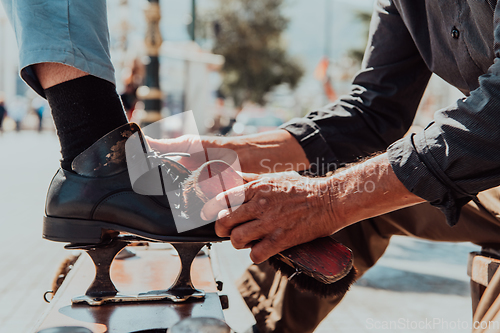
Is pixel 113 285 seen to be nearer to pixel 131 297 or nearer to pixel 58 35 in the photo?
pixel 131 297

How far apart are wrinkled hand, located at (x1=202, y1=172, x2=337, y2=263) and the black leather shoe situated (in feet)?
0.30

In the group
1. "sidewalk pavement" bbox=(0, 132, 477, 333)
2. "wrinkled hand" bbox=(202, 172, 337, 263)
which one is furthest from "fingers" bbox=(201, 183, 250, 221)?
"sidewalk pavement" bbox=(0, 132, 477, 333)

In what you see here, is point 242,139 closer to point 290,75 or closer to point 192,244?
point 192,244

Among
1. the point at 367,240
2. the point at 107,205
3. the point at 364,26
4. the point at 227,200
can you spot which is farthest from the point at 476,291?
the point at 364,26

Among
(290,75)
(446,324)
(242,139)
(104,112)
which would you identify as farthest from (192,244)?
(290,75)

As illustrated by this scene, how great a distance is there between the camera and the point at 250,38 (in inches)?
1252

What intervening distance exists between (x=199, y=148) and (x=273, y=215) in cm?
62

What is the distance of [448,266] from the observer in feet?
12.5

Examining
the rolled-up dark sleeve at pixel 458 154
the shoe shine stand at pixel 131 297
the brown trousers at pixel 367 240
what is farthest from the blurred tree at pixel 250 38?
the rolled-up dark sleeve at pixel 458 154

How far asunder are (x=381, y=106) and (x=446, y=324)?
1.36 m

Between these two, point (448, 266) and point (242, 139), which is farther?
point (448, 266)

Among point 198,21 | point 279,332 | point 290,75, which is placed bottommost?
point 290,75

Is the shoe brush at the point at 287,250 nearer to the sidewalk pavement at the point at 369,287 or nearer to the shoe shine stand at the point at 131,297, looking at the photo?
the shoe shine stand at the point at 131,297

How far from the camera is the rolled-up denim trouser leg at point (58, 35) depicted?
48.1 inches
